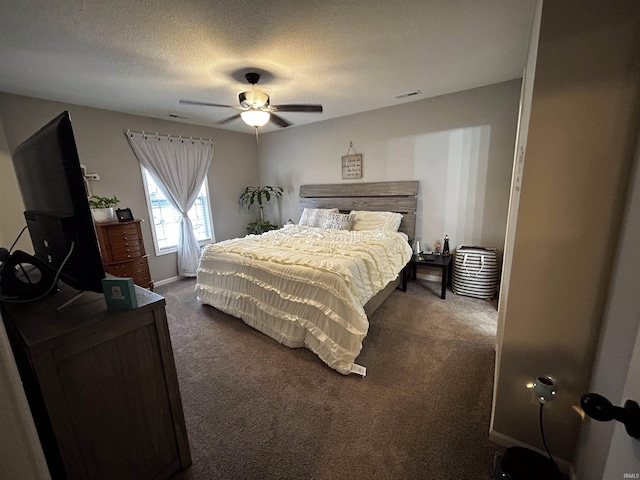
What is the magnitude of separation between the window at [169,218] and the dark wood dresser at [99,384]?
9.97 ft

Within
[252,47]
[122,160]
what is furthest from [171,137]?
[252,47]

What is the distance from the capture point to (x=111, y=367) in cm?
105

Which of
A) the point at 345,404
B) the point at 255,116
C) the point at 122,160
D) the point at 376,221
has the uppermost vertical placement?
the point at 255,116

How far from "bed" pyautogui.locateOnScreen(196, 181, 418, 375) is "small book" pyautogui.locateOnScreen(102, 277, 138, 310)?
4.31ft

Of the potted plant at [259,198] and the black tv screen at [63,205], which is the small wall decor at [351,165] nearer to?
the potted plant at [259,198]

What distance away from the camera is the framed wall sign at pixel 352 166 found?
4090 mm

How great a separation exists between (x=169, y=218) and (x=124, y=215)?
0.88 m

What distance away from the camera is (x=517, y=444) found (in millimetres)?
1384

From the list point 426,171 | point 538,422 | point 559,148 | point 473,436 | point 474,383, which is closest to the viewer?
point 559,148

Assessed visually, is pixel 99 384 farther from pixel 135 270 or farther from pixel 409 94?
pixel 409 94

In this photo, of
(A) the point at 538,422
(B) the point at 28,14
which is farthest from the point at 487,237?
(B) the point at 28,14

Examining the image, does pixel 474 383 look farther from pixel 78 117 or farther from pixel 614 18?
pixel 78 117

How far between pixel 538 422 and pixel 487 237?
2430 millimetres

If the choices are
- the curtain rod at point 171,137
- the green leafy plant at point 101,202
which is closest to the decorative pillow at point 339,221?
the curtain rod at point 171,137
